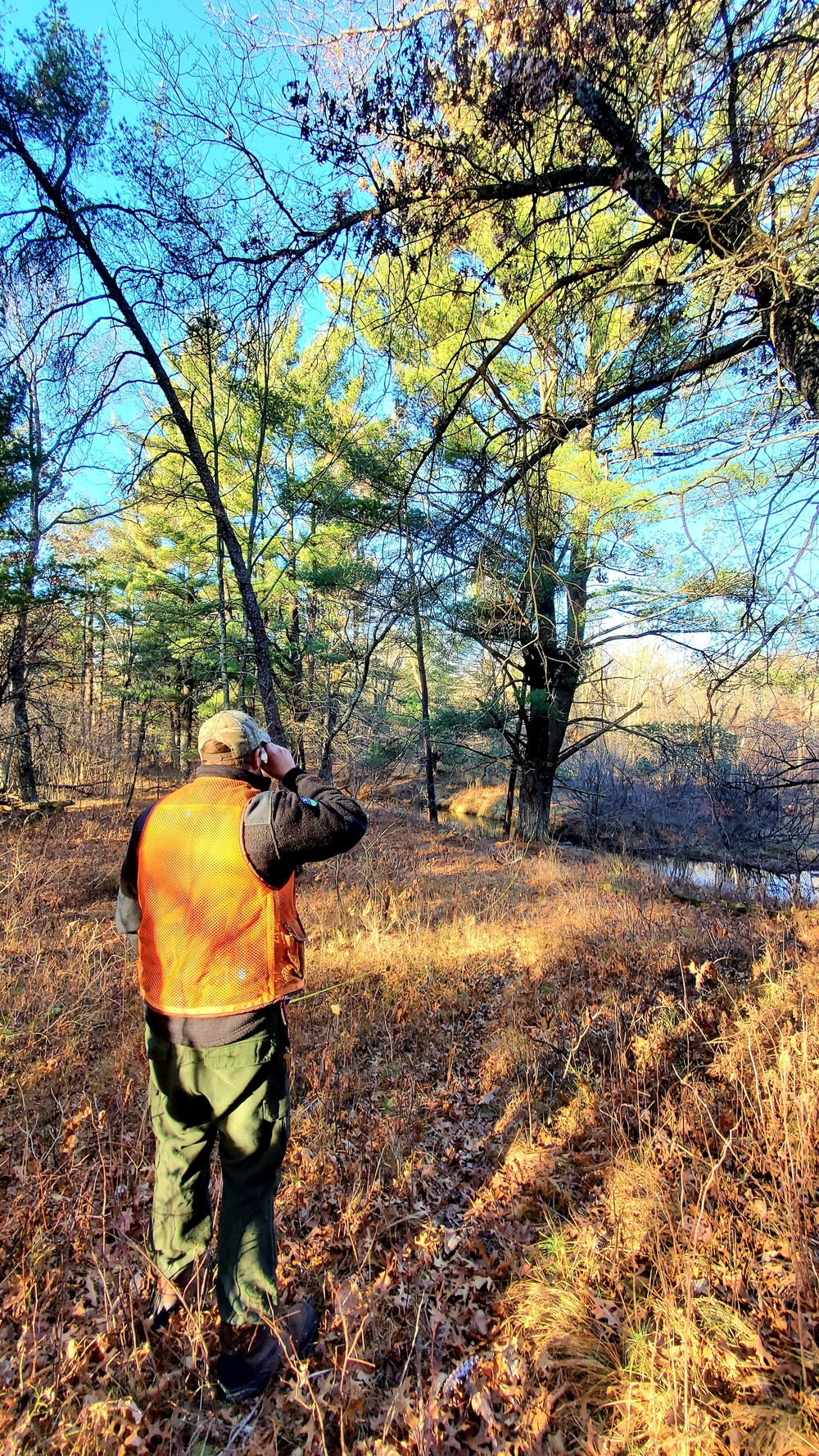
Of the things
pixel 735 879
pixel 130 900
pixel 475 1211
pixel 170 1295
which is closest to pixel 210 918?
pixel 130 900

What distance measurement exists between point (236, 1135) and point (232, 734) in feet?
4.63

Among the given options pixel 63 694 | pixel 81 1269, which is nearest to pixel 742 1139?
pixel 81 1269

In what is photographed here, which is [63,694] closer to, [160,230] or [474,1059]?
[160,230]

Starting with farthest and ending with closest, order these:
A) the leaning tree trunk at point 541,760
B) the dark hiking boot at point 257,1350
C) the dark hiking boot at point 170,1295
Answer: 1. the leaning tree trunk at point 541,760
2. the dark hiking boot at point 170,1295
3. the dark hiking boot at point 257,1350

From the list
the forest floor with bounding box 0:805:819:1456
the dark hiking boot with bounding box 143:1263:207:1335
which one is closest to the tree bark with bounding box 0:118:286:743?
the forest floor with bounding box 0:805:819:1456

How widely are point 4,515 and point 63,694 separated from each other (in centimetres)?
1013

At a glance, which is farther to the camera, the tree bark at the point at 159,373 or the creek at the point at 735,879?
the creek at the point at 735,879

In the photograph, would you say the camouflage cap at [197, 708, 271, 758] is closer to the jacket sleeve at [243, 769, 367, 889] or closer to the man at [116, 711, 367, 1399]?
the man at [116, 711, 367, 1399]

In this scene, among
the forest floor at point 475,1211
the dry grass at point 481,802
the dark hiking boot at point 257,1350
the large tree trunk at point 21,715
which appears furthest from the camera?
the dry grass at point 481,802

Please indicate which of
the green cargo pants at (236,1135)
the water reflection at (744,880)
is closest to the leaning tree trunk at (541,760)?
the water reflection at (744,880)

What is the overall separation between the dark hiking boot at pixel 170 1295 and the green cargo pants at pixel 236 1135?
20cm

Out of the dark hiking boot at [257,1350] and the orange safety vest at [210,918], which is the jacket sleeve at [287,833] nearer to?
the orange safety vest at [210,918]

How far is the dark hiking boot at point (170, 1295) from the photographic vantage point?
207cm

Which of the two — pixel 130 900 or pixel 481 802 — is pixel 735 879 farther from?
pixel 481 802
